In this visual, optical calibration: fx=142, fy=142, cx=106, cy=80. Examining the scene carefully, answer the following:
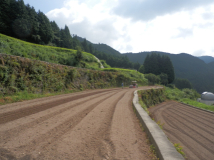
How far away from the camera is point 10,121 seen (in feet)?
18.2

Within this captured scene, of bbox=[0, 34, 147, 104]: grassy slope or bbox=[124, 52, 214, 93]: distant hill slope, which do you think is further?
bbox=[124, 52, 214, 93]: distant hill slope

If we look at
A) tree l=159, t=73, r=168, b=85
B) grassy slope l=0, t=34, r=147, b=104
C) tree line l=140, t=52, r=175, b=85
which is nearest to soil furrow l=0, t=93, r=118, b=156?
grassy slope l=0, t=34, r=147, b=104

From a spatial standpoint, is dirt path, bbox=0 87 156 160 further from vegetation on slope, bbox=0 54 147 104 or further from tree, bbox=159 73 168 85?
tree, bbox=159 73 168 85

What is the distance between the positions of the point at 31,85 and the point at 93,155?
11772 mm

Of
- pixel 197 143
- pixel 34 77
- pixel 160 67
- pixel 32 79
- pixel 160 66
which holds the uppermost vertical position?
pixel 160 66

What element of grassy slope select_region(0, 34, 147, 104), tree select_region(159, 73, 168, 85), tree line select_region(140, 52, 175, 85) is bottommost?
grassy slope select_region(0, 34, 147, 104)

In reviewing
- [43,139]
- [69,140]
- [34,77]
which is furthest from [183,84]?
[43,139]

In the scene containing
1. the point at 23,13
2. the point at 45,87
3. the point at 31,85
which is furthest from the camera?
the point at 23,13

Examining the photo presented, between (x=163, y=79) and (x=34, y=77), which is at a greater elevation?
(x=163, y=79)

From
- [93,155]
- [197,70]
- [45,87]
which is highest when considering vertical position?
[197,70]

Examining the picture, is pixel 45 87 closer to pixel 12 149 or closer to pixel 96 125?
pixel 96 125

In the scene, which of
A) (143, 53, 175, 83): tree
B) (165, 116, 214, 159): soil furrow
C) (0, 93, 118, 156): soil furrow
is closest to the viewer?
(0, 93, 118, 156): soil furrow

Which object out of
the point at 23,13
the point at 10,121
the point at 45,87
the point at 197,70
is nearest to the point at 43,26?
the point at 23,13

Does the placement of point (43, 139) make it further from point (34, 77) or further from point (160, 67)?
point (160, 67)
